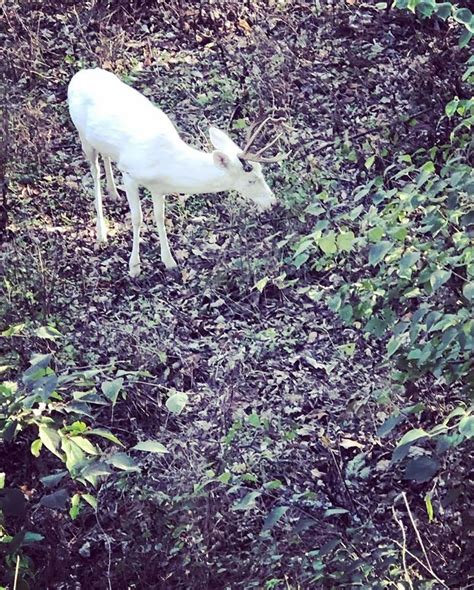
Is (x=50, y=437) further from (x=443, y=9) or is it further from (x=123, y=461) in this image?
(x=443, y=9)

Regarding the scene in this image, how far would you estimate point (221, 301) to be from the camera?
6.48 metres

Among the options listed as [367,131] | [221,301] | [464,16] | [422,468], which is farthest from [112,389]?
[367,131]

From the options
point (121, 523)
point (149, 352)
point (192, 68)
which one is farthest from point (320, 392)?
point (192, 68)

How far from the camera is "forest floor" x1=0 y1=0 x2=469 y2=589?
4.57 meters

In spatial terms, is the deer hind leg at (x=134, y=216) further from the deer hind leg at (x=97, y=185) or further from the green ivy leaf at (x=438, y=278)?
the green ivy leaf at (x=438, y=278)

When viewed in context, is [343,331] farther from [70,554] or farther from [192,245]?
[70,554]

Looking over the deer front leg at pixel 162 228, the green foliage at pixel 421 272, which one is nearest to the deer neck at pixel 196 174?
the deer front leg at pixel 162 228

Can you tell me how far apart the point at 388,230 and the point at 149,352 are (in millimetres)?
2593

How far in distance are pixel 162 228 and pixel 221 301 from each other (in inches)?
23.5

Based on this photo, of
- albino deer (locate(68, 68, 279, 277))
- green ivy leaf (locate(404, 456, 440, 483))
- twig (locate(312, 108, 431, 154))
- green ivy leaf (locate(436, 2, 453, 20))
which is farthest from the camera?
twig (locate(312, 108, 431, 154))

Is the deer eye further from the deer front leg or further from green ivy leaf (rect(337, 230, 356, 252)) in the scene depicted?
green ivy leaf (rect(337, 230, 356, 252))

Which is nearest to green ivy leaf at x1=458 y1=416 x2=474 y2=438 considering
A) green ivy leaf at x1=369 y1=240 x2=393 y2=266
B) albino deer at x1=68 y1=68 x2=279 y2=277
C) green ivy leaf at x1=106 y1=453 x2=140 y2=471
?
green ivy leaf at x1=369 y1=240 x2=393 y2=266

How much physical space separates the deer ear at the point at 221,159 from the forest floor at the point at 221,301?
752mm

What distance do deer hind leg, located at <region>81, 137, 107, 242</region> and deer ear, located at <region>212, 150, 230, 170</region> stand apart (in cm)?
129
